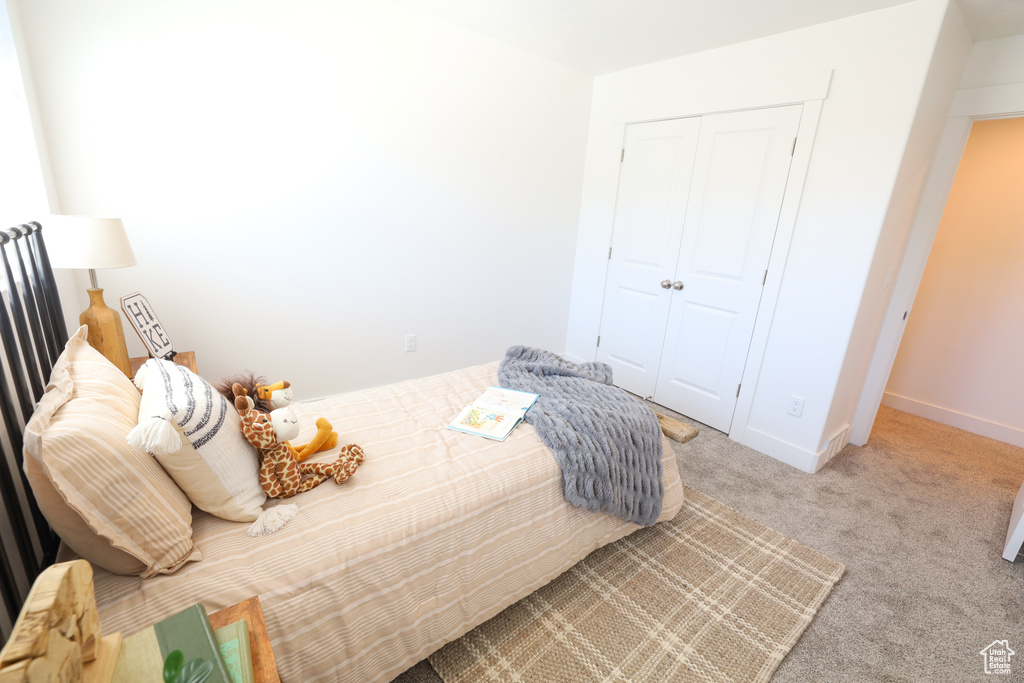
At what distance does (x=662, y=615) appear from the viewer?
1548 millimetres

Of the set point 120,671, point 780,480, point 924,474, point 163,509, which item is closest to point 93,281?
point 163,509

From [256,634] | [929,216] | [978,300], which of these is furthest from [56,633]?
[978,300]

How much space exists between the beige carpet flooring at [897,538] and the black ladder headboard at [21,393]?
0.97 meters

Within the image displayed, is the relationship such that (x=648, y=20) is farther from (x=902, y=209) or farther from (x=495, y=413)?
(x=495, y=413)

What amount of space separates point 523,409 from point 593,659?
857 millimetres

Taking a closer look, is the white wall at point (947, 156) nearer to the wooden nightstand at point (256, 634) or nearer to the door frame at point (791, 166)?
the door frame at point (791, 166)

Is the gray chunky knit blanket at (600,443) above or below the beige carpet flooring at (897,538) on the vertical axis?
above

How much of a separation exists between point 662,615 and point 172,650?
146cm

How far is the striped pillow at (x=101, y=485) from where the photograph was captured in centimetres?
82

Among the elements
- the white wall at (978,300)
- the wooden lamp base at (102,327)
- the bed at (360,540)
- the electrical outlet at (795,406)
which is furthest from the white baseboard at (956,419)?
the wooden lamp base at (102,327)

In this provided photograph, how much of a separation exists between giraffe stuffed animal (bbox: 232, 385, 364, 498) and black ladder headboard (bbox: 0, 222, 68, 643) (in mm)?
441

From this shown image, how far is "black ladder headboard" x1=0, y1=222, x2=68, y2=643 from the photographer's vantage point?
905mm

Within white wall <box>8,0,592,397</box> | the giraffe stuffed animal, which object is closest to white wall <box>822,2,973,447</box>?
white wall <box>8,0,592,397</box>

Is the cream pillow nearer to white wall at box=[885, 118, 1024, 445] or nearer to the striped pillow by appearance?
the striped pillow
